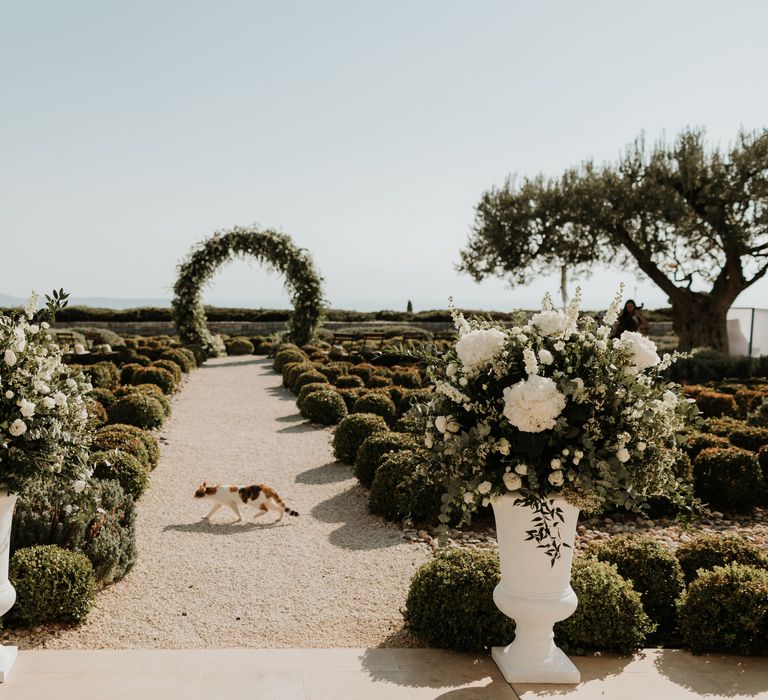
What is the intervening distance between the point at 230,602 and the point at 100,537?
1.00 metres

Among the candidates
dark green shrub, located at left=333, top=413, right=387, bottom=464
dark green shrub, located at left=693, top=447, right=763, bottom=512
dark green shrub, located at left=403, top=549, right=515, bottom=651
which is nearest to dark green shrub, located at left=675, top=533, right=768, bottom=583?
dark green shrub, located at left=403, top=549, right=515, bottom=651

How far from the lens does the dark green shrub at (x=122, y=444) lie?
8.06 m

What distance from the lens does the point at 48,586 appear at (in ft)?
15.6

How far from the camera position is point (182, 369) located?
18.9m

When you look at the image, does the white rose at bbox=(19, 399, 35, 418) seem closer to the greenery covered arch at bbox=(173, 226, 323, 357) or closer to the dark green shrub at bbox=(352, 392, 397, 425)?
the dark green shrub at bbox=(352, 392, 397, 425)

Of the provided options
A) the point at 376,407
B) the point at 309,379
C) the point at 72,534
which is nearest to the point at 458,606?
the point at 72,534

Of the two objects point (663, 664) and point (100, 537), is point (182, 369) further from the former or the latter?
point (663, 664)

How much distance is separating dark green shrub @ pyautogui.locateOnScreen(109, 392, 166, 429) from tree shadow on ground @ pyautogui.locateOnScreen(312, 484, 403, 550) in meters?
3.90

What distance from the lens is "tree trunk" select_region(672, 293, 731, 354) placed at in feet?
79.4

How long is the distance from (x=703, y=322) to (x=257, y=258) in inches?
551

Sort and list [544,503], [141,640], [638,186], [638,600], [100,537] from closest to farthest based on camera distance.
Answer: [544,503] → [638,600] → [141,640] → [100,537] → [638,186]

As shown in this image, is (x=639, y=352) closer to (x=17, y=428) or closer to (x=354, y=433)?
(x=17, y=428)

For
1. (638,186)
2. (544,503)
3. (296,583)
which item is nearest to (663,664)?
(544,503)

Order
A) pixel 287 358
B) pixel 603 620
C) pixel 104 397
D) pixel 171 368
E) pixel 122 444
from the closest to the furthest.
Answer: pixel 603 620, pixel 122 444, pixel 104 397, pixel 171 368, pixel 287 358
